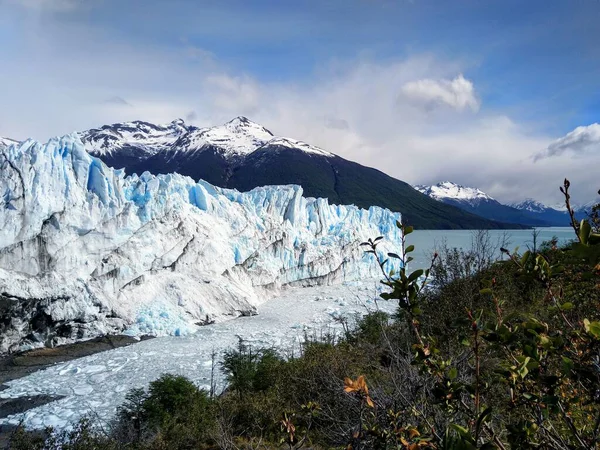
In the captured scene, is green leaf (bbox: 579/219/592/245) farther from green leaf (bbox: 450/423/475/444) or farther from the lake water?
green leaf (bbox: 450/423/475/444)

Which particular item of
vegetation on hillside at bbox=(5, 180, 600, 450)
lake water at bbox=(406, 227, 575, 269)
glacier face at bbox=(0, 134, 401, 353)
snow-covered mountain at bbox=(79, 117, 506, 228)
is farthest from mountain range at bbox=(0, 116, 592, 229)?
vegetation on hillside at bbox=(5, 180, 600, 450)

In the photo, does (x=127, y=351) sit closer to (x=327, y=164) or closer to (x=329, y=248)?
(x=329, y=248)

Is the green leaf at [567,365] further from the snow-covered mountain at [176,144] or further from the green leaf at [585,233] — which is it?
the snow-covered mountain at [176,144]

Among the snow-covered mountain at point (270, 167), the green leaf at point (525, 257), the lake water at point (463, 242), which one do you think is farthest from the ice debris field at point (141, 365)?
the snow-covered mountain at point (270, 167)

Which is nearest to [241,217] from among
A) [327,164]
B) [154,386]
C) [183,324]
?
[183,324]

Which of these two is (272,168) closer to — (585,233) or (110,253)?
(110,253)

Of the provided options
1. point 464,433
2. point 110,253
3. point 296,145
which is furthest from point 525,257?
point 296,145
